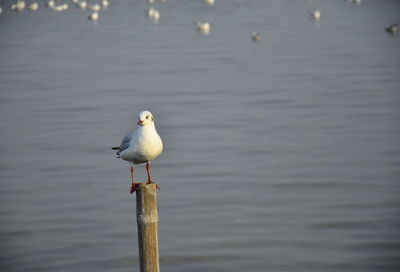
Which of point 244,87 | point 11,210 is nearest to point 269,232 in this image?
point 11,210

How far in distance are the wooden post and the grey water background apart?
436 centimetres

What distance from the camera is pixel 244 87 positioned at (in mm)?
29438

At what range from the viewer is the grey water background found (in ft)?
47.1

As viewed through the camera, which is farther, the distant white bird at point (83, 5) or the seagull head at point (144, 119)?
the distant white bird at point (83, 5)

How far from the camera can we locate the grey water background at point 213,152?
14367 millimetres

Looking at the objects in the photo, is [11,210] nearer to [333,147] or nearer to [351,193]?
[351,193]

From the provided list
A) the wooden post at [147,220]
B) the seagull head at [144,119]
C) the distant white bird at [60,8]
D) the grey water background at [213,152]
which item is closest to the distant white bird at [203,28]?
the grey water background at [213,152]

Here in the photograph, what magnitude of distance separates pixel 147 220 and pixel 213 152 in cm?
1142

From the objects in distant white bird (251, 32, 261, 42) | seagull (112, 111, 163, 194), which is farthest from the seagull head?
distant white bird (251, 32, 261, 42)

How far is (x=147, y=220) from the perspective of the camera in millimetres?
9078

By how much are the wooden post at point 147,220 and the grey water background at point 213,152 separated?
4.36 m

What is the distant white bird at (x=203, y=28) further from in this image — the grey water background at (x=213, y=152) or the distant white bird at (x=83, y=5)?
the distant white bird at (x=83, y=5)

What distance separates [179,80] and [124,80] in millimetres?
2388

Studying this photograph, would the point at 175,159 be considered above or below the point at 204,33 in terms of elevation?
below
